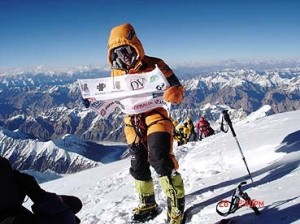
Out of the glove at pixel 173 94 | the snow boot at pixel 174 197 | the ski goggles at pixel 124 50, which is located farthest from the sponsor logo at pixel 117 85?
the snow boot at pixel 174 197

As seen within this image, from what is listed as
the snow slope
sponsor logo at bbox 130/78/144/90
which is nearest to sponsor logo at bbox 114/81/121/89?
sponsor logo at bbox 130/78/144/90

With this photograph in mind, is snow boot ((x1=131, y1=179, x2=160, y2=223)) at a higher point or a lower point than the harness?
lower

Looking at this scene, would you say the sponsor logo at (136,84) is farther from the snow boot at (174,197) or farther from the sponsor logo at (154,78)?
the snow boot at (174,197)

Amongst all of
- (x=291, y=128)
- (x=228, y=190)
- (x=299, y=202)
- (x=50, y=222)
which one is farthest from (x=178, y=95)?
(x=291, y=128)

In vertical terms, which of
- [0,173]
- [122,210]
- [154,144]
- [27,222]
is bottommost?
[122,210]

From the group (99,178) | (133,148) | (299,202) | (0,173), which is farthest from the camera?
(99,178)

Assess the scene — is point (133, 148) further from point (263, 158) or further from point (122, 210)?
point (263, 158)

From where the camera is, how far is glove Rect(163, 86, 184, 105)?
6984 millimetres

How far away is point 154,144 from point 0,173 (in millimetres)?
3975

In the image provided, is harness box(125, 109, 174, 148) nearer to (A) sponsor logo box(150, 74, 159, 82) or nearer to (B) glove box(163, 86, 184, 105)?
(B) glove box(163, 86, 184, 105)

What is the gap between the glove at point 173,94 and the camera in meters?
6.98

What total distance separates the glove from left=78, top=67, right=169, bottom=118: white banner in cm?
20

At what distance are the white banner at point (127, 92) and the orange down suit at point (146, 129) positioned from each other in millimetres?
133

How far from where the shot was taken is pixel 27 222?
10.6 ft
